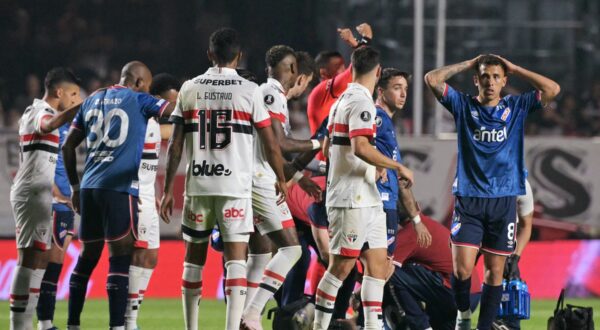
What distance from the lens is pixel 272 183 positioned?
8922 millimetres

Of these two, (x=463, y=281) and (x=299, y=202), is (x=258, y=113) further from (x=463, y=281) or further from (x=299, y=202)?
(x=299, y=202)

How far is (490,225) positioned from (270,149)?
5.96 feet

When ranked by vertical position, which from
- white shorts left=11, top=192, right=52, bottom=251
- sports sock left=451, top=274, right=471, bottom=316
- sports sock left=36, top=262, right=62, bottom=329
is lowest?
sports sock left=36, top=262, right=62, bottom=329

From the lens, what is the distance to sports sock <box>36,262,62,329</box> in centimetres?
922

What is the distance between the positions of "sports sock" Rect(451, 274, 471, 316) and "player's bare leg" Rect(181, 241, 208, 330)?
6.02 ft

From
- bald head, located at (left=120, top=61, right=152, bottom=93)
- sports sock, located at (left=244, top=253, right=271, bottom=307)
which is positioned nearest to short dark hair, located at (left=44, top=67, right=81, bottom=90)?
bald head, located at (left=120, top=61, right=152, bottom=93)

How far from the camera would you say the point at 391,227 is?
8.80 metres

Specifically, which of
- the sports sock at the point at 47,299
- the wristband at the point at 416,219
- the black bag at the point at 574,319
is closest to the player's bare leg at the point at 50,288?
the sports sock at the point at 47,299

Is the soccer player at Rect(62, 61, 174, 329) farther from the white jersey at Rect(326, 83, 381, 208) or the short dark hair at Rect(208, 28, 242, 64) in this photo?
the white jersey at Rect(326, 83, 381, 208)

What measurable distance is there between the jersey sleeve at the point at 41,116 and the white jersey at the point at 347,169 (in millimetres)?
2116

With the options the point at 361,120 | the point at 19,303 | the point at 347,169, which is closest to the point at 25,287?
the point at 19,303

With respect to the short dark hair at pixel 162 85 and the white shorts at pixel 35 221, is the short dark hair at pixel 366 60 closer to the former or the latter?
the short dark hair at pixel 162 85

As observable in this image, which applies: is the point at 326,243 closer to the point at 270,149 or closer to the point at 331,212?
the point at 331,212

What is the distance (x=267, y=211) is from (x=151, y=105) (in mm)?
1167
